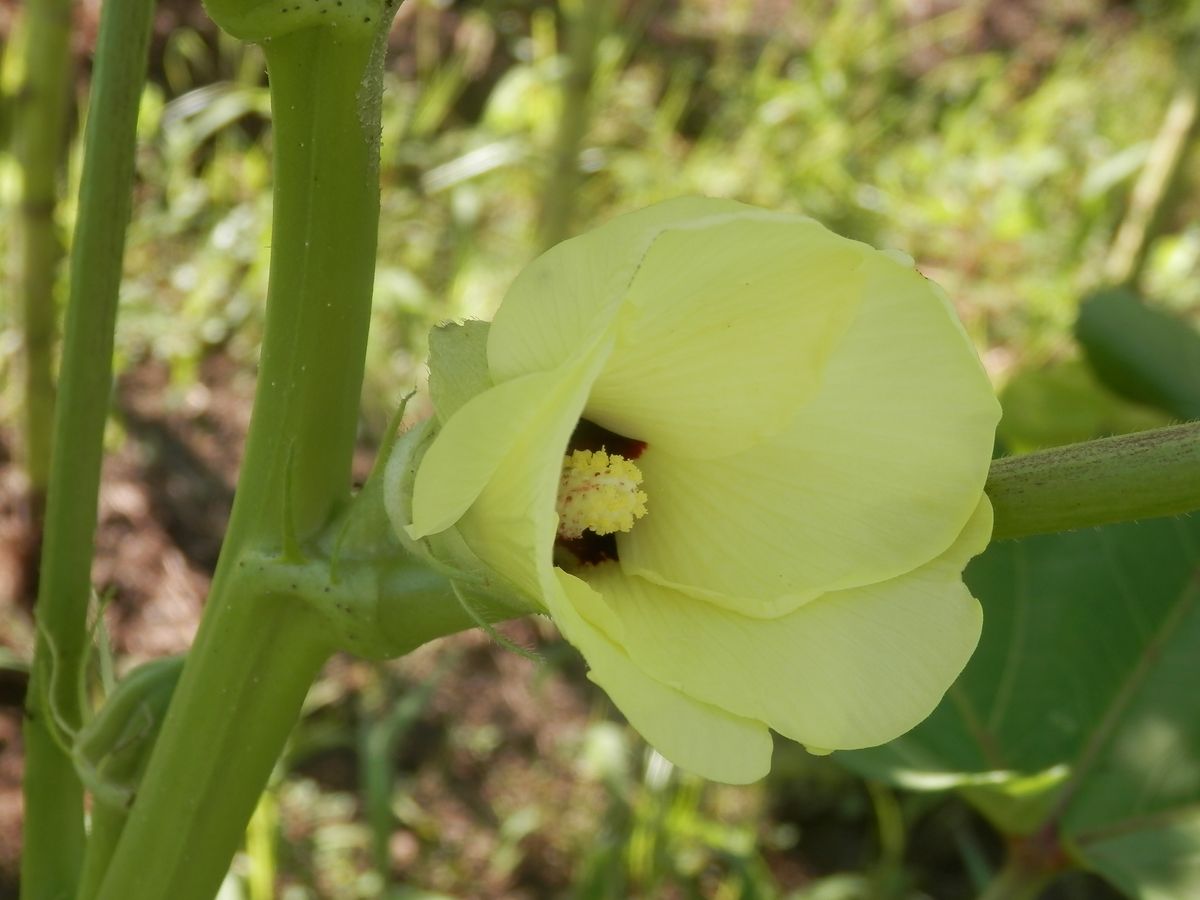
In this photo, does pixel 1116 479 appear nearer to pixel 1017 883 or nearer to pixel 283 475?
pixel 283 475

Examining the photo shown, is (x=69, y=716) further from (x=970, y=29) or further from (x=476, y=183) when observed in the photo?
(x=970, y=29)

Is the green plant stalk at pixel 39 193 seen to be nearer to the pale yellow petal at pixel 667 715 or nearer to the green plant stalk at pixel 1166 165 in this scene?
the pale yellow petal at pixel 667 715

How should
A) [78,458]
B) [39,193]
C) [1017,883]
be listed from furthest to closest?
1. [39,193]
2. [1017,883]
3. [78,458]

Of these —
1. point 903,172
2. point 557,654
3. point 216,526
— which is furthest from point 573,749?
point 903,172

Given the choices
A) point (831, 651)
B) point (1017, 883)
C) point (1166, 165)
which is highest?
point (831, 651)

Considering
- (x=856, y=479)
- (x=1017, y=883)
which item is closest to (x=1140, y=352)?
(x=1017, y=883)
